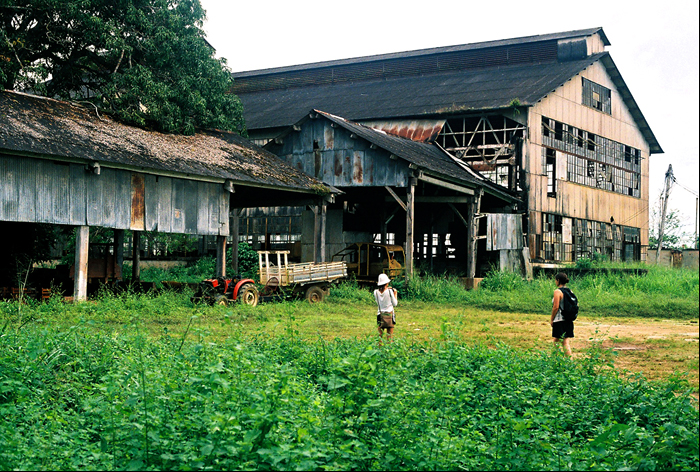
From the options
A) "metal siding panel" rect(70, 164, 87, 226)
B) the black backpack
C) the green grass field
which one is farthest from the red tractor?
the black backpack

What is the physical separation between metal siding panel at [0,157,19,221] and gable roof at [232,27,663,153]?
16.5 m

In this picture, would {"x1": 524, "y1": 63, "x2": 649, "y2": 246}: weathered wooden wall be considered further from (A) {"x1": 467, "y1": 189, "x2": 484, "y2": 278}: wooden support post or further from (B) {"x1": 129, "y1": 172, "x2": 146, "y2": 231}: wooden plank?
(B) {"x1": 129, "y1": 172, "x2": 146, "y2": 231}: wooden plank

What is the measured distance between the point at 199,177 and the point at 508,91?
14.2m

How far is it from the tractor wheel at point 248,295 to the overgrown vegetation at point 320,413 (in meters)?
7.98

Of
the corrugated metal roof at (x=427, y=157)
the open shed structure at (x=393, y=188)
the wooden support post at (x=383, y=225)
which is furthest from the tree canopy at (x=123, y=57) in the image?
the wooden support post at (x=383, y=225)

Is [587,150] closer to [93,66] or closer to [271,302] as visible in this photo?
[271,302]

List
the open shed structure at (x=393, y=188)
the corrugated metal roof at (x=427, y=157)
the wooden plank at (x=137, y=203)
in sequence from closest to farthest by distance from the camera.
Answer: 1. the wooden plank at (x=137, y=203)
2. the corrugated metal roof at (x=427, y=157)
3. the open shed structure at (x=393, y=188)

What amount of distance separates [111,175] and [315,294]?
6.25 metres

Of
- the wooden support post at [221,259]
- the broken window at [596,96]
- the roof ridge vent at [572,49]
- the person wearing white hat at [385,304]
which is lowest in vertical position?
the person wearing white hat at [385,304]

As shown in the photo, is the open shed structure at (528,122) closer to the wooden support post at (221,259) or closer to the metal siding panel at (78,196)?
the wooden support post at (221,259)

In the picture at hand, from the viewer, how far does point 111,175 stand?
671 inches

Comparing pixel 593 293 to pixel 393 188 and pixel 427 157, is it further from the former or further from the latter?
pixel 393 188

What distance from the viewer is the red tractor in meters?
17.2

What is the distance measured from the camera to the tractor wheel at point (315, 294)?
19.6 m
